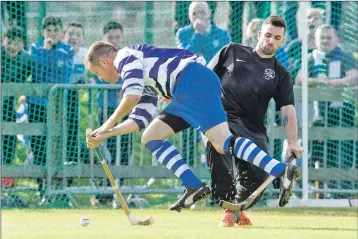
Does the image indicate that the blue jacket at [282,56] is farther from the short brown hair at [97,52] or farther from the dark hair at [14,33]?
the short brown hair at [97,52]

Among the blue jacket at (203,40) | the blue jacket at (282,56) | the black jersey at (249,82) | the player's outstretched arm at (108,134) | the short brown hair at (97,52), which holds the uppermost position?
the blue jacket at (203,40)

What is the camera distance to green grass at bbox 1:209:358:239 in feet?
24.3

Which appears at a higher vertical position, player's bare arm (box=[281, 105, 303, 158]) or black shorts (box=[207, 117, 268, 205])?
player's bare arm (box=[281, 105, 303, 158])

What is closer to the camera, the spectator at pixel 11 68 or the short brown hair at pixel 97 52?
the short brown hair at pixel 97 52

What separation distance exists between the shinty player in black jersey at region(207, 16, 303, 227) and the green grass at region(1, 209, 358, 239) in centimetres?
35

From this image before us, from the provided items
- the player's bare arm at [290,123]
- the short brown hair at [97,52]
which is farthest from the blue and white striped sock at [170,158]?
the player's bare arm at [290,123]

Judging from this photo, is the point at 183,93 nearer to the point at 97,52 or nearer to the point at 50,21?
the point at 97,52

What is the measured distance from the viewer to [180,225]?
335 inches

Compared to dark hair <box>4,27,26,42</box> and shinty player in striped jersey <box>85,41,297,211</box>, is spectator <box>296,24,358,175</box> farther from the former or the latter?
shinty player in striped jersey <box>85,41,297,211</box>

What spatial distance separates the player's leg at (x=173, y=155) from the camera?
7.68 m

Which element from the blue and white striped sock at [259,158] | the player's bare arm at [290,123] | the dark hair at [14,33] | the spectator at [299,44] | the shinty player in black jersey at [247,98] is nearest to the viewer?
the blue and white striped sock at [259,158]

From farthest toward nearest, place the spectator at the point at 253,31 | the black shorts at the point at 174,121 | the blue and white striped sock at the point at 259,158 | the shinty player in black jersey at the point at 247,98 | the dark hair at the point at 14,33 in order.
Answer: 1. the dark hair at the point at 14,33
2. the spectator at the point at 253,31
3. the shinty player in black jersey at the point at 247,98
4. the black shorts at the point at 174,121
5. the blue and white striped sock at the point at 259,158

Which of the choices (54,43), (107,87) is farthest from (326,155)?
(54,43)

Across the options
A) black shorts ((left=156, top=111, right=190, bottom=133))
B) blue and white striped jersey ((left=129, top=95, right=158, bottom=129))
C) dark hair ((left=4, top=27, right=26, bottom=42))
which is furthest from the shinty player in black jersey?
dark hair ((left=4, top=27, right=26, bottom=42))
